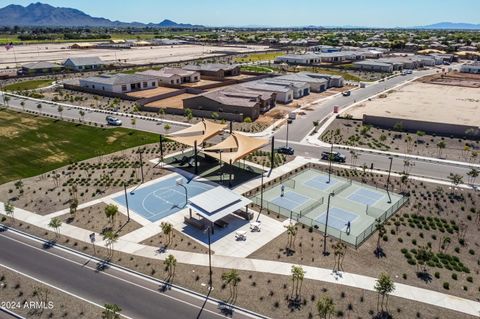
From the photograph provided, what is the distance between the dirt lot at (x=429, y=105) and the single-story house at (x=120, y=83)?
6563 cm

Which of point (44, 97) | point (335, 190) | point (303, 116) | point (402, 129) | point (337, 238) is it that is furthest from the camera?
point (44, 97)

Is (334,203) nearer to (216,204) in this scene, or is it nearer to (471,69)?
(216,204)

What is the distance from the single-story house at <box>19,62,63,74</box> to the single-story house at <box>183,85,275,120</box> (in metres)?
81.1

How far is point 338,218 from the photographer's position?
47.8 metres

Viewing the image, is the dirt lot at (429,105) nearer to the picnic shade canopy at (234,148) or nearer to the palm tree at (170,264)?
the picnic shade canopy at (234,148)

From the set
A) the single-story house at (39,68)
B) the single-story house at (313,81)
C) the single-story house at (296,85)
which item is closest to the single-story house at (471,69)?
the single-story house at (313,81)

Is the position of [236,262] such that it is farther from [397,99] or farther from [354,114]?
[397,99]

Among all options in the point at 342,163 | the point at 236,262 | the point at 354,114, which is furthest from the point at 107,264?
the point at 354,114

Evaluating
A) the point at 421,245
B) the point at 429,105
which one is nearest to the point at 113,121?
the point at 421,245

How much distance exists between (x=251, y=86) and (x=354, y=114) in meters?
32.4

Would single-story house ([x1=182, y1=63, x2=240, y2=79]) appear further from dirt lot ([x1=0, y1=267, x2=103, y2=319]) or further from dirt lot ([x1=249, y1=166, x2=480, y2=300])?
dirt lot ([x1=0, y1=267, x2=103, y2=319])

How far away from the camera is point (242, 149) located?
57.3 meters

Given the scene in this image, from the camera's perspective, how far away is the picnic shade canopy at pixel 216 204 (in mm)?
42750

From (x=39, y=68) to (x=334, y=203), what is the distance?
13645 centimetres
